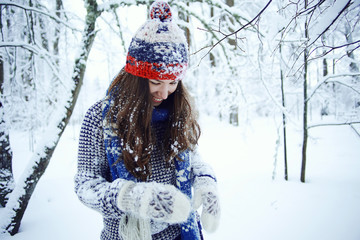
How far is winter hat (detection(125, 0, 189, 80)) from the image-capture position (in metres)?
1.03

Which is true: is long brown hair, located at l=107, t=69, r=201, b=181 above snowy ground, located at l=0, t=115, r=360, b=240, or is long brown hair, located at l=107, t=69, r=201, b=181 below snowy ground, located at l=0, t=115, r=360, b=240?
above

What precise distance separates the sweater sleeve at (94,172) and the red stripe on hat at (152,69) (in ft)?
1.00

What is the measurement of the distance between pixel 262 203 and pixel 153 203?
10.6ft

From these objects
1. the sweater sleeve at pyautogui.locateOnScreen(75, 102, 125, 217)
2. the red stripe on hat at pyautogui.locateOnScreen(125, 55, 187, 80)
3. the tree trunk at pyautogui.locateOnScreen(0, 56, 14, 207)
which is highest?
the red stripe on hat at pyautogui.locateOnScreen(125, 55, 187, 80)

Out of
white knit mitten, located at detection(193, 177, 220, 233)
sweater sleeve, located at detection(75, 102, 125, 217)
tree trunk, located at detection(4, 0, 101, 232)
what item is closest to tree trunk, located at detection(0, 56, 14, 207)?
tree trunk, located at detection(4, 0, 101, 232)

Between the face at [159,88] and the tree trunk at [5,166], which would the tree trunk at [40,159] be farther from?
the face at [159,88]

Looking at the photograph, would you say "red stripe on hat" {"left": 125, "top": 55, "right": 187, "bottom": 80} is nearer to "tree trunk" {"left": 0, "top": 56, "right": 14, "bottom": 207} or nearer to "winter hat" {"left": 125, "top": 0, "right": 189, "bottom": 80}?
"winter hat" {"left": 125, "top": 0, "right": 189, "bottom": 80}

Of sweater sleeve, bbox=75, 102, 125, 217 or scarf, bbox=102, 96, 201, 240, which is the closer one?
sweater sleeve, bbox=75, 102, 125, 217

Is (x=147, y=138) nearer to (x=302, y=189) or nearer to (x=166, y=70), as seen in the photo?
(x=166, y=70)

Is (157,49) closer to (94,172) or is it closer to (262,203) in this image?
(94,172)

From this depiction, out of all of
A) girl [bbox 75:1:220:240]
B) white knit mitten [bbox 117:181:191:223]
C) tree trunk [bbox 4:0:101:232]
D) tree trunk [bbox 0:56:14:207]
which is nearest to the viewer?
white knit mitten [bbox 117:181:191:223]

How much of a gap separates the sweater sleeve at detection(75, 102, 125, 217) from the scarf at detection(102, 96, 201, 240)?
5cm

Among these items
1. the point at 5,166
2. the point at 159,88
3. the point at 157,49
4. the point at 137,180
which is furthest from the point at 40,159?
the point at 157,49

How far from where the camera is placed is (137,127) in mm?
1093
